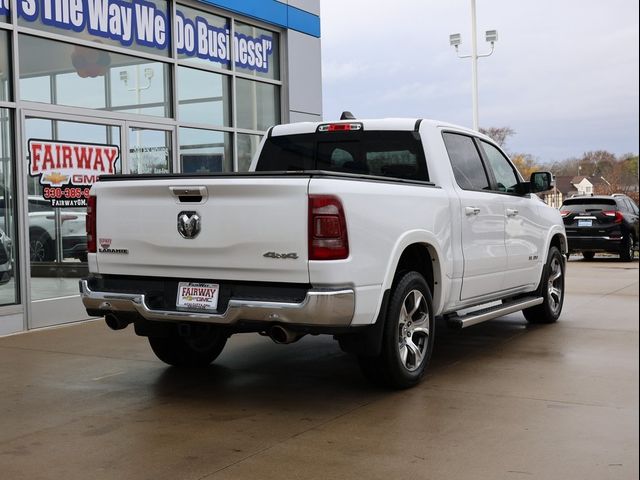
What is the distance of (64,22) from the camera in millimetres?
9125

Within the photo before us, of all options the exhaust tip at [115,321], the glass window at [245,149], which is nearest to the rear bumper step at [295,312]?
the exhaust tip at [115,321]

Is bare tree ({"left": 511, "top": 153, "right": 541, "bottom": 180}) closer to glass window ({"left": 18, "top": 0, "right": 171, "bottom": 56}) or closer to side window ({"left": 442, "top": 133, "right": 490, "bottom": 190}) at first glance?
side window ({"left": 442, "top": 133, "right": 490, "bottom": 190})

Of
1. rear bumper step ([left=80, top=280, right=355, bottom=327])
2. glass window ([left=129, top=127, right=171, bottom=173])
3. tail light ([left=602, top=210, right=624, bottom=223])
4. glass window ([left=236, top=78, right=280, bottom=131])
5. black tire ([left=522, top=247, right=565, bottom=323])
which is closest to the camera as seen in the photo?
rear bumper step ([left=80, top=280, right=355, bottom=327])

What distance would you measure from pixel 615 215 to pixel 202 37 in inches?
419

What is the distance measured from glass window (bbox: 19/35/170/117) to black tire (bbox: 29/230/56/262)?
4.94 feet

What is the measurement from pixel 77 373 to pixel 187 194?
2169 millimetres

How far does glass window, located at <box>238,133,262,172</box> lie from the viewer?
12062 millimetres

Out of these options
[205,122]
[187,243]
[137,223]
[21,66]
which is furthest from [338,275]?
[205,122]

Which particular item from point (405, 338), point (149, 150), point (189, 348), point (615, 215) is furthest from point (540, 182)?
point (615, 215)

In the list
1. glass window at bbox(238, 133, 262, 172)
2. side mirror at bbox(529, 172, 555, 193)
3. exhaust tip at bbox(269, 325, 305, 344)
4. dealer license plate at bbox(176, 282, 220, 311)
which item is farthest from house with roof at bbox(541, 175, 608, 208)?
glass window at bbox(238, 133, 262, 172)

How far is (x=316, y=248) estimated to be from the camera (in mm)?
4719

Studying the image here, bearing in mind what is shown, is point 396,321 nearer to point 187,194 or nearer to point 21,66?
point 187,194

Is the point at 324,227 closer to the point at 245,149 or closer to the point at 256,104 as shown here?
the point at 245,149

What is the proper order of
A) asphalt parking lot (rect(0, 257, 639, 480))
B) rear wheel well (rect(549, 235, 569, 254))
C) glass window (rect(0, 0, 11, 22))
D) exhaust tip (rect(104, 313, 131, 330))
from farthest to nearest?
1. rear wheel well (rect(549, 235, 569, 254))
2. glass window (rect(0, 0, 11, 22))
3. exhaust tip (rect(104, 313, 131, 330))
4. asphalt parking lot (rect(0, 257, 639, 480))
